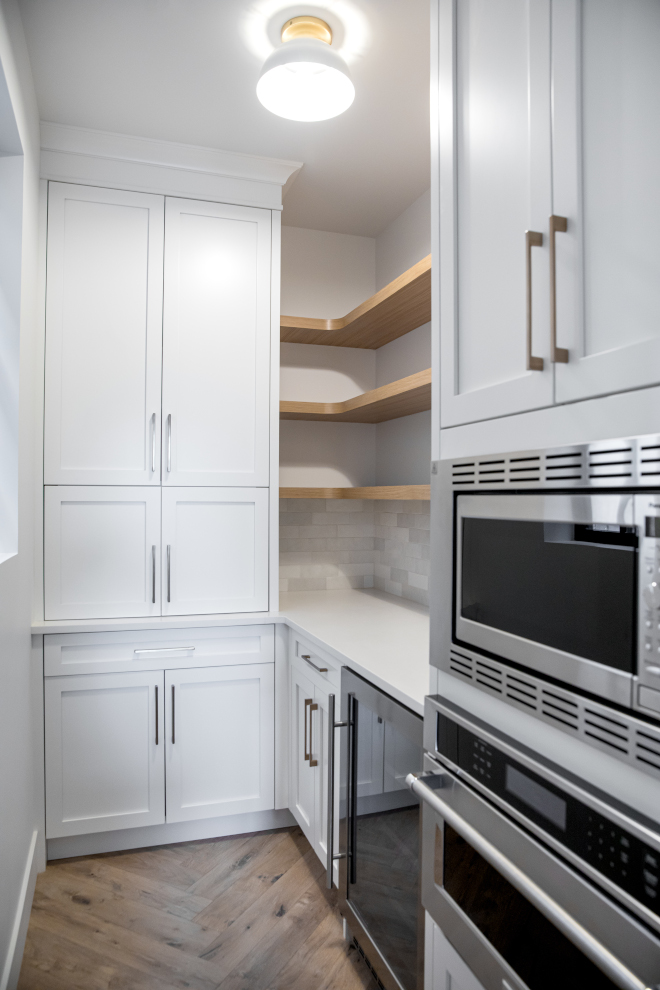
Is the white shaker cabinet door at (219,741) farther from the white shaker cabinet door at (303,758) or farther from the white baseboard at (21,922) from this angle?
the white baseboard at (21,922)

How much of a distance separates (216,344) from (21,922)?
1.97 meters

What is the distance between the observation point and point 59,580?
2322mm

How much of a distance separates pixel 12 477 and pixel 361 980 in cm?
170

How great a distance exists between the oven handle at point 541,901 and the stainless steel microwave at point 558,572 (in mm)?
227

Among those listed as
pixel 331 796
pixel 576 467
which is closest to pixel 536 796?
pixel 576 467

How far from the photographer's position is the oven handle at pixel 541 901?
72 cm

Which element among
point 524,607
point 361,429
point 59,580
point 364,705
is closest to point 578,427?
point 524,607

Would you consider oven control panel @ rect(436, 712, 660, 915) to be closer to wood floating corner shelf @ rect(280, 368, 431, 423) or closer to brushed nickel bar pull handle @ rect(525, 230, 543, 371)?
brushed nickel bar pull handle @ rect(525, 230, 543, 371)

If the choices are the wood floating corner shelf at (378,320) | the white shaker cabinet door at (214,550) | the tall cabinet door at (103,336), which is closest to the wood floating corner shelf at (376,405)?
the wood floating corner shelf at (378,320)

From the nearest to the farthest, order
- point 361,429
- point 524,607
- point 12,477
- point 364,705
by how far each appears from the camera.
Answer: point 524,607, point 364,705, point 12,477, point 361,429

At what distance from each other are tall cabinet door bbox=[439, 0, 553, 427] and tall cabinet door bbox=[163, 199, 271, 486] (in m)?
1.41

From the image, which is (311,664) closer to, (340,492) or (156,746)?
(156,746)

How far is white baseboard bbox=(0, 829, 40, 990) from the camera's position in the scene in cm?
158

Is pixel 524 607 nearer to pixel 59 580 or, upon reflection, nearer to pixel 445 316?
pixel 445 316
